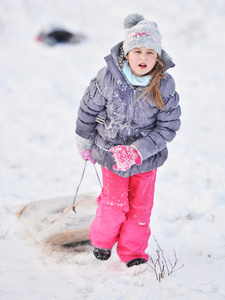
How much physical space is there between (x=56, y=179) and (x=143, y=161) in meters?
2.36

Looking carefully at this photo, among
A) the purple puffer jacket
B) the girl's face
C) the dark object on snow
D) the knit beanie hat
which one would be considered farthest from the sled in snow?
the dark object on snow

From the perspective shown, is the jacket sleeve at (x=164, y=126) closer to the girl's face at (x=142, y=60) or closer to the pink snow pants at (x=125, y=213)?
the girl's face at (x=142, y=60)

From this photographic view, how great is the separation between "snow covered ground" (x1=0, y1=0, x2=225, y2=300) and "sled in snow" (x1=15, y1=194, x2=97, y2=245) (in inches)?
4.9

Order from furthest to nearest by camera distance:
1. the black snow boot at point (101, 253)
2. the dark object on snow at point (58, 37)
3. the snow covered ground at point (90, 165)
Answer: the dark object on snow at point (58, 37) → the black snow boot at point (101, 253) → the snow covered ground at point (90, 165)

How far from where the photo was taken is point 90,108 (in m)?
2.38

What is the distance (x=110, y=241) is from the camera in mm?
2604

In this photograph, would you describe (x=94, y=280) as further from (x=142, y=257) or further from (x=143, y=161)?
(x=143, y=161)

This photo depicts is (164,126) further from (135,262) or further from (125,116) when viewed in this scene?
(135,262)

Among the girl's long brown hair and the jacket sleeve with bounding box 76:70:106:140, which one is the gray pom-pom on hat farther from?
the jacket sleeve with bounding box 76:70:106:140

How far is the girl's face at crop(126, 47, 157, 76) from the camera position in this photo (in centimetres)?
218

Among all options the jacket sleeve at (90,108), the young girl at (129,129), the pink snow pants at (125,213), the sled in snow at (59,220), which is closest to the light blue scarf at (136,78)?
the young girl at (129,129)

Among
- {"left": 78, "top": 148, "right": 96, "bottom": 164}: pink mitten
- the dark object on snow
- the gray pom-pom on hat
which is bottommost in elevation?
{"left": 78, "top": 148, "right": 96, "bottom": 164}: pink mitten

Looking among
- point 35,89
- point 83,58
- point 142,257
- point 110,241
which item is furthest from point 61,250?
point 83,58

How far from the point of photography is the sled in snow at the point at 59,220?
2943 millimetres
